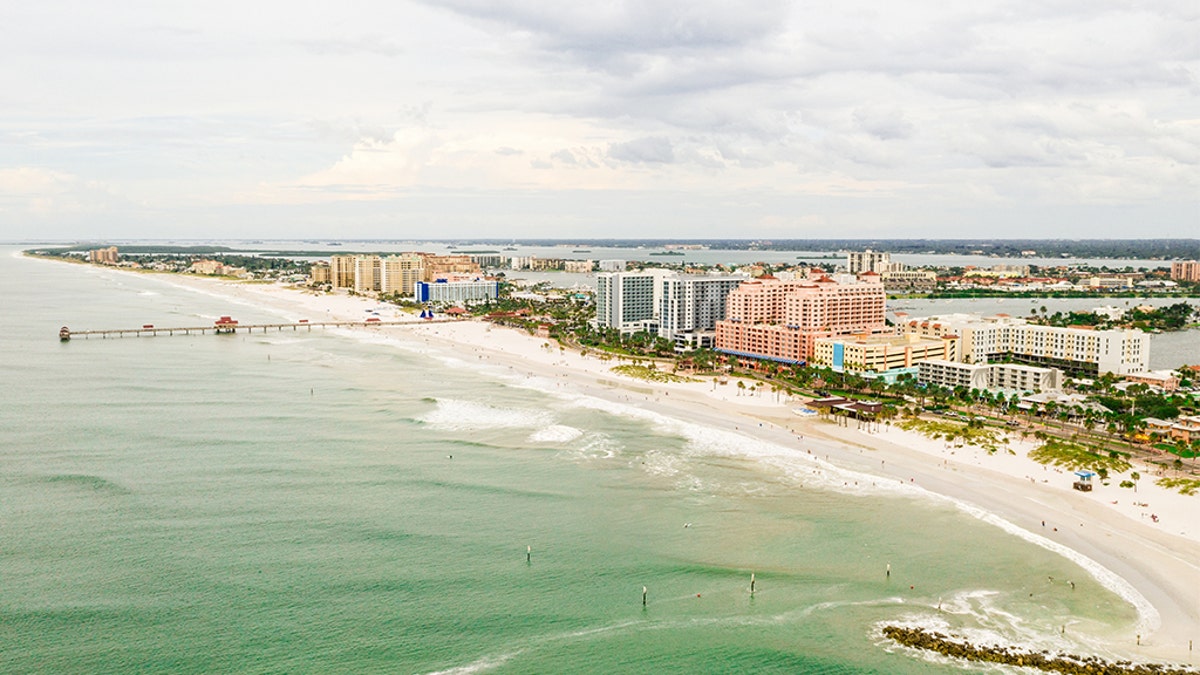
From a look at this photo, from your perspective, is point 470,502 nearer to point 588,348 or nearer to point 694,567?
point 694,567

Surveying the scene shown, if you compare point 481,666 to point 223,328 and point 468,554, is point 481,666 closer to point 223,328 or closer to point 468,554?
point 468,554

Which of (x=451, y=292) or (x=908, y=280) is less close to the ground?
(x=908, y=280)

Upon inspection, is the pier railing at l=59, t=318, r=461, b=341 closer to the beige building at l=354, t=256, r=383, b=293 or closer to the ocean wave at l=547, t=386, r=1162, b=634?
the beige building at l=354, t=256, r=383, b=293

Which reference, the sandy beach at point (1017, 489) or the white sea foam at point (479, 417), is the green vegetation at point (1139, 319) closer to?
the sandy beach at point (1017, 489)

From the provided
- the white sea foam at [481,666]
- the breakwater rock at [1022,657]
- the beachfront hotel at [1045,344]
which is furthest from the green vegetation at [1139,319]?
the white sea foam at [481,666]

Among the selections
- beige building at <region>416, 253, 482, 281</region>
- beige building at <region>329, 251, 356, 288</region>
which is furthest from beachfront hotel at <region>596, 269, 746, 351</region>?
beige building at <region>329, 251, 356, 288</region>

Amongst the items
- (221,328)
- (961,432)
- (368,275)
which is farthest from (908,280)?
(961,432)

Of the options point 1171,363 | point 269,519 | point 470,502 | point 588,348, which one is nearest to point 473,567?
point 470,502
